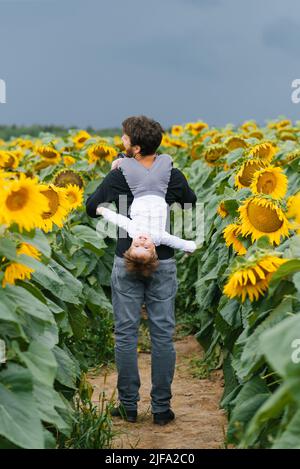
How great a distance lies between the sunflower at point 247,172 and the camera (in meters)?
5.12

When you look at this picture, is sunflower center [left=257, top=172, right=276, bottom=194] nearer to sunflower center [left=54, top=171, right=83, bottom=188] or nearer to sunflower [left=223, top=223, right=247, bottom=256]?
sunflower [left=223, top=223, right=247, bottom=256]

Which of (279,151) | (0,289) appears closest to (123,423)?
(0,289)

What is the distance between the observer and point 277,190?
4684 millimetres

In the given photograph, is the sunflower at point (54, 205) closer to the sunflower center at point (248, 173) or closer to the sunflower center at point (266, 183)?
the sunflower center at point (266, 183)

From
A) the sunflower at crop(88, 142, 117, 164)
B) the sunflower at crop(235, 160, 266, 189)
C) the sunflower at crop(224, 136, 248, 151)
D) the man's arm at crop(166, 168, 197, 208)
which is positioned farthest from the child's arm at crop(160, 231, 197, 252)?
the sunflower at crop(88, 142, 117, 164)

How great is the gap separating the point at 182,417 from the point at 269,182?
159 centimetres

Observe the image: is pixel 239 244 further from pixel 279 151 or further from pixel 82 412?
pixel 279 151

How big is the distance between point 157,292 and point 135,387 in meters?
0.61

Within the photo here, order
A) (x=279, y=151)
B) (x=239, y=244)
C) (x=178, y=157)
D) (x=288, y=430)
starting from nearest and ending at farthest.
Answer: (x=288, y=430), (x=239, y=244), (x=279, y=151), (x=178, y=157)

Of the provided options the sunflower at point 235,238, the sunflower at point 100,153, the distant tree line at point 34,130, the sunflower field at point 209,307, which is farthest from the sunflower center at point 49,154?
the distant tree line at point 34,130

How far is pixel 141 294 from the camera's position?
507cm

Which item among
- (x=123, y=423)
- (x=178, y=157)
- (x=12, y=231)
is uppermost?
(x=12, y=231)

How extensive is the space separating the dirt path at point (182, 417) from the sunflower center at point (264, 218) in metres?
1.11

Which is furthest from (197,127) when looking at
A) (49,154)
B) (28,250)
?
(28,250)
